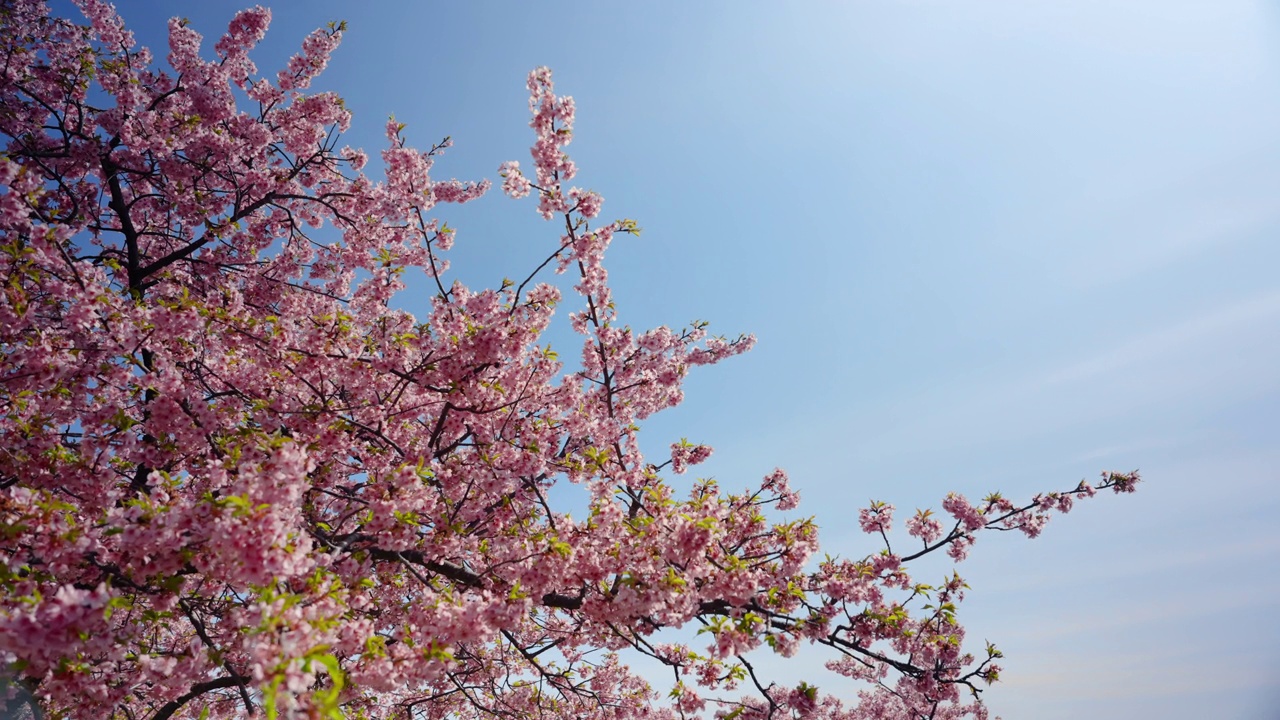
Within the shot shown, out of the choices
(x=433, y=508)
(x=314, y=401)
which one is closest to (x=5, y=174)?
(x=314, y=401)

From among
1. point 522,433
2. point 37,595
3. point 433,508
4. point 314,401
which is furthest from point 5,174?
point 522,433

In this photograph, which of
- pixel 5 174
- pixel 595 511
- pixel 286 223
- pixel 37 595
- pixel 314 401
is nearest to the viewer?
pixel 37 595

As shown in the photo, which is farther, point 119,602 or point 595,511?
point 595,511

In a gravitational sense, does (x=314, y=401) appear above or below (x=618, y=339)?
below

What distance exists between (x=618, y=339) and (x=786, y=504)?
13.6 ft

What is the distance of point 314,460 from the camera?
18.5 feet

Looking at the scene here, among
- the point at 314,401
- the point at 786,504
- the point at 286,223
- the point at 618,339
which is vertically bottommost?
the point at 314,401

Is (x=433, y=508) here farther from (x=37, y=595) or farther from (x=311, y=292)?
(x=311, y=292)

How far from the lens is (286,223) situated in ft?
31.7

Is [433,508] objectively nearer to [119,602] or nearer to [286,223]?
[119,602]

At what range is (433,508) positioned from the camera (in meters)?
6.38

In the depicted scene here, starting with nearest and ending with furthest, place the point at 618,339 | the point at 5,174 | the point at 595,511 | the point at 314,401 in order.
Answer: the point at 5,174
the point at 595,511
the point at 314,401
the point at 618,339

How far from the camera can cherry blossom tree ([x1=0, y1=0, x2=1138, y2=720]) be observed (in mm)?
3971

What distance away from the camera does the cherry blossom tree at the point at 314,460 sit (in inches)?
156
